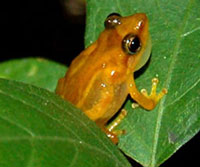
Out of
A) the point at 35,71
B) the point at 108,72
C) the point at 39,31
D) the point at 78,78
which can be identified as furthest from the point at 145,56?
the point at 39,31

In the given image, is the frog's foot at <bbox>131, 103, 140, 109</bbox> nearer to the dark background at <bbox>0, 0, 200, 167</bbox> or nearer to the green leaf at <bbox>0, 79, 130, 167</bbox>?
the green leaf at <bbox>0, 79, 130, 167</bbox>

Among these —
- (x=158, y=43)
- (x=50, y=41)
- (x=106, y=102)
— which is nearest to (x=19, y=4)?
(x=50, y=41)

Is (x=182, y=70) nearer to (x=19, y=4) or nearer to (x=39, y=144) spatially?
(x=39, y=144)

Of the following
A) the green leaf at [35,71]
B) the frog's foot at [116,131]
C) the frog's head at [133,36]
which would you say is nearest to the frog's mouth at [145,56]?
the frog's head at [133,36]

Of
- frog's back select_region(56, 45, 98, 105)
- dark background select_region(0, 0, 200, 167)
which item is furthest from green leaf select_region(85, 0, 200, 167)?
dark background select_region(0, 0, 200, 167)

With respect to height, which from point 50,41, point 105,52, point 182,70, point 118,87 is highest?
point 182,70

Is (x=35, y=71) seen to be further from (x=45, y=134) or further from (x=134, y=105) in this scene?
(x=45, y=134)

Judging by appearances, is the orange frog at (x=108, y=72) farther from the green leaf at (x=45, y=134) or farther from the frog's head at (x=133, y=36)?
the green leaf at (x=45, y=134)
